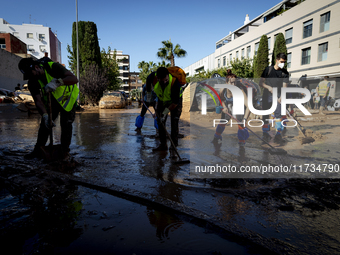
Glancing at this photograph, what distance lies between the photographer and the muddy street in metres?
1.75

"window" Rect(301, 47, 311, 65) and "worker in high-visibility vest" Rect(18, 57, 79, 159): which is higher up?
"window" Rect(301, 47, 311, 65)

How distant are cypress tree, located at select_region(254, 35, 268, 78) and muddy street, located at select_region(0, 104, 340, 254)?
81.1 ft

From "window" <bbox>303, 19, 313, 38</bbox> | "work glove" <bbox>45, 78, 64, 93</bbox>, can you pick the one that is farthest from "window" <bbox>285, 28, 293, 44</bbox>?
"work glove" <bbox>45, 78, 64, 93</bbox>

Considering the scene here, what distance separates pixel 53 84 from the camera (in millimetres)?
3436

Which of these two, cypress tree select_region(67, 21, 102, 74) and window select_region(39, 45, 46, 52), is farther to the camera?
window select_region(39, 45, 46, 52)

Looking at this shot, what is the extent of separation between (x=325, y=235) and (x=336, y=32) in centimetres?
2370

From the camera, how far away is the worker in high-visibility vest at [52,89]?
3.48 meters

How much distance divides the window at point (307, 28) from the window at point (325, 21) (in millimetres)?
1216

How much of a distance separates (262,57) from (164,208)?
2780cm

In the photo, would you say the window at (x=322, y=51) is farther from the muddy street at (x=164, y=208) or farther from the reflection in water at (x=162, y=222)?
the reflection in water at (x=162, y=222)

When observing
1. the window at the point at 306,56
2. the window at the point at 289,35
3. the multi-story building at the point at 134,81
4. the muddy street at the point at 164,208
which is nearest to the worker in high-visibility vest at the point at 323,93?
the muddy street at the point at 164,208

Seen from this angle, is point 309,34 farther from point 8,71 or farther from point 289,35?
point 8,71

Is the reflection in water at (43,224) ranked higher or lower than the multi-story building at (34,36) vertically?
lower

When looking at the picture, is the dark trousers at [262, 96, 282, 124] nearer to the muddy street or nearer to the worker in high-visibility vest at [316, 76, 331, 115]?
the muddy street
